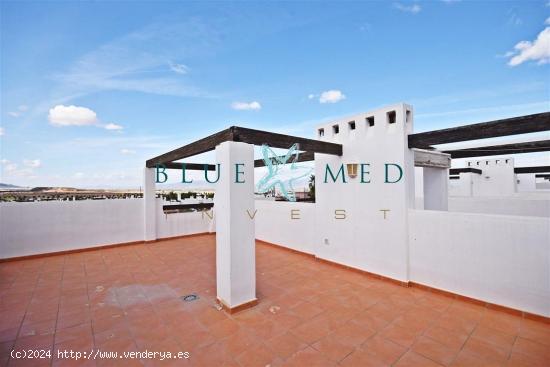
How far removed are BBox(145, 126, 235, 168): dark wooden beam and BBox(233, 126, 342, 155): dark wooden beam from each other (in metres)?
0.21

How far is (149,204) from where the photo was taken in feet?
30.2

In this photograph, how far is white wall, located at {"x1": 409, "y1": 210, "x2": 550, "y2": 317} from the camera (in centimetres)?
357

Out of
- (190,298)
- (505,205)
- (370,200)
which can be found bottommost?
(190,298)

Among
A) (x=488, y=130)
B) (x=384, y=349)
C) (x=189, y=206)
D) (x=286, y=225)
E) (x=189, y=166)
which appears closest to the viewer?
(x=384, y=349)

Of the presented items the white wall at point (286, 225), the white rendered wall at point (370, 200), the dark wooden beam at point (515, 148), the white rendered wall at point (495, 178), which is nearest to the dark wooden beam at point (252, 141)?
the white rendered wall at point (370, 200)

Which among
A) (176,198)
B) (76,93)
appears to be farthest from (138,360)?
(176,198)

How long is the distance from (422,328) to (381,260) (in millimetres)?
1969

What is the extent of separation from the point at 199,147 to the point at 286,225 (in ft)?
14.3

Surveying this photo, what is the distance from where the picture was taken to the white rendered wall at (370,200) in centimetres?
501

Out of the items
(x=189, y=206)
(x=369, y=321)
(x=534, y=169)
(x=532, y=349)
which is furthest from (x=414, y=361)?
(x=534, y=169)

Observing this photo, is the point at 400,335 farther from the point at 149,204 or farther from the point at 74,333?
the point at 149,204

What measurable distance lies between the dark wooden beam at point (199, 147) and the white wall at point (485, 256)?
13.5ft

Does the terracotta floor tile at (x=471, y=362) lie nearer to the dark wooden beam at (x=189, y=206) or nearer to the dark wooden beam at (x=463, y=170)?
the dark wooden beam at (x=189, y=206)

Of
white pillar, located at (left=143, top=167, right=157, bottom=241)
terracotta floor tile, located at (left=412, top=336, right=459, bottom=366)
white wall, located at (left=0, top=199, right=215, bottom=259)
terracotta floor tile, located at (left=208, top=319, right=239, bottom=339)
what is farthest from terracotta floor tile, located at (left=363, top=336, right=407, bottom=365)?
white wall, located at (left=0, top=199, right=215, bottom=259)
